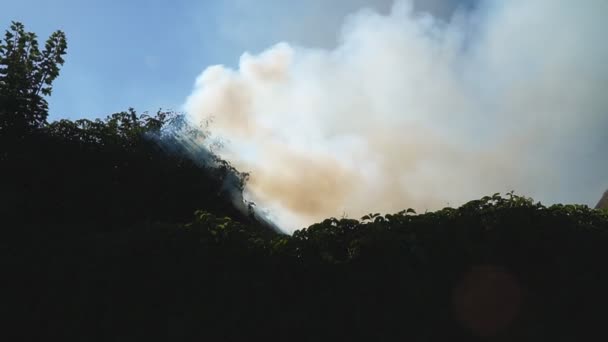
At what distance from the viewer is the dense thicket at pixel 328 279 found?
4332 mm

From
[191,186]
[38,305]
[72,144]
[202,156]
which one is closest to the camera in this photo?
[38,305]

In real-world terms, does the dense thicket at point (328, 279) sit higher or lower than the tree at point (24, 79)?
lower

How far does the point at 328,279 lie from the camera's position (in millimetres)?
4504

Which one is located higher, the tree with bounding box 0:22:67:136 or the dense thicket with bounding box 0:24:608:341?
the tree with bounding box 0:22:67:136

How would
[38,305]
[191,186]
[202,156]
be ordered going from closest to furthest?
[38,305] → [191,186] → [202,156]

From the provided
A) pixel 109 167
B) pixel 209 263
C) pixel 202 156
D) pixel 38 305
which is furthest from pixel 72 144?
pixel 209 263

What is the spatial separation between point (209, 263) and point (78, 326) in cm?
163

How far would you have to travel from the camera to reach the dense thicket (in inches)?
171

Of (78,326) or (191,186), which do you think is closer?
(78,326)

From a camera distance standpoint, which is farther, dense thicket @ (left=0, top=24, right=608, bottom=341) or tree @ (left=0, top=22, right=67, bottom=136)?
tree @ (left=0, top=22, right=67, bottom=136)

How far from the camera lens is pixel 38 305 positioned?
4793 mm

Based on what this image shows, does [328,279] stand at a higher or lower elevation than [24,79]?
lower

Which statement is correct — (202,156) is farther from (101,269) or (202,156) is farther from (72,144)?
(101,269)

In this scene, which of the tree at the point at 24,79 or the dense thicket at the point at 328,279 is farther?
the tree at the point at 24,79
